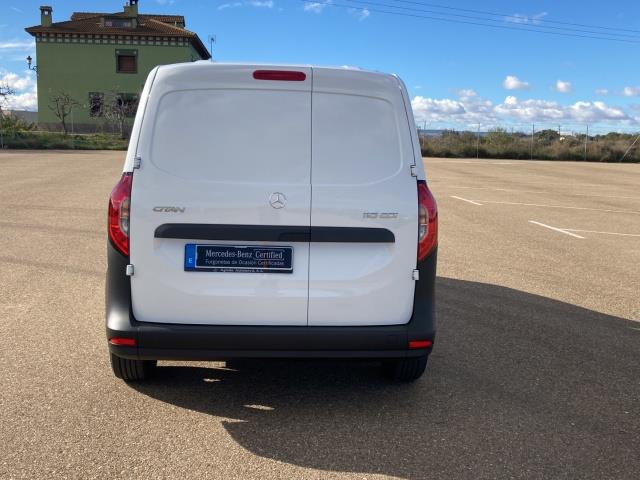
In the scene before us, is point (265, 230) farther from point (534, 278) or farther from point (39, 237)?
point (39, 237)

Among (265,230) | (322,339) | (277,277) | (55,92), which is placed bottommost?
(322,339)

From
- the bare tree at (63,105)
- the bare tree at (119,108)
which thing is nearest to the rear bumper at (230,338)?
the bare tree at (119,108)

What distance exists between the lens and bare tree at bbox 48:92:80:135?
54.5m

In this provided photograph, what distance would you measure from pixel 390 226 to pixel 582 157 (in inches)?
1736

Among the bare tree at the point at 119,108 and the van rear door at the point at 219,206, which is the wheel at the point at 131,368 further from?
the bare tree at the point at 119,108

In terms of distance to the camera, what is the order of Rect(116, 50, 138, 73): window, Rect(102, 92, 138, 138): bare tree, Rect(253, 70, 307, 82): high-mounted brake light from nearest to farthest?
1. Rect(253, 70, 307, 82): high-mounted brake light
2. Rect(102, 92, 138, 138): bare tree
3. Rect(116, 50, 138, 73): window

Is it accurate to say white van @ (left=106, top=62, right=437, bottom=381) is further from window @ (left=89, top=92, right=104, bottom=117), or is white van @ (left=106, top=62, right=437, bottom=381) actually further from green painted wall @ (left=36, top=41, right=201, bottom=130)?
window @ (left=89, top=92, right=104, bottom=117)

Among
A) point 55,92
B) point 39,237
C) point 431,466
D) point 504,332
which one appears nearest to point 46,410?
point 431,466

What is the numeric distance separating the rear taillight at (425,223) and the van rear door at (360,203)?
0.20 feet

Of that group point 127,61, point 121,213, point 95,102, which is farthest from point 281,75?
point 127,61

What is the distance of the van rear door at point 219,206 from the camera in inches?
140

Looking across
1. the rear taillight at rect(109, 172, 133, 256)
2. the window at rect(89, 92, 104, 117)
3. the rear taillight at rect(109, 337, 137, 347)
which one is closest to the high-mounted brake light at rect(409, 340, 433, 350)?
the rear taillight at rect(109, 337, 137, 347)

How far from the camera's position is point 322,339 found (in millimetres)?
3605

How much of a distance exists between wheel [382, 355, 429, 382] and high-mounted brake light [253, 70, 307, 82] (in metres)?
1.78
